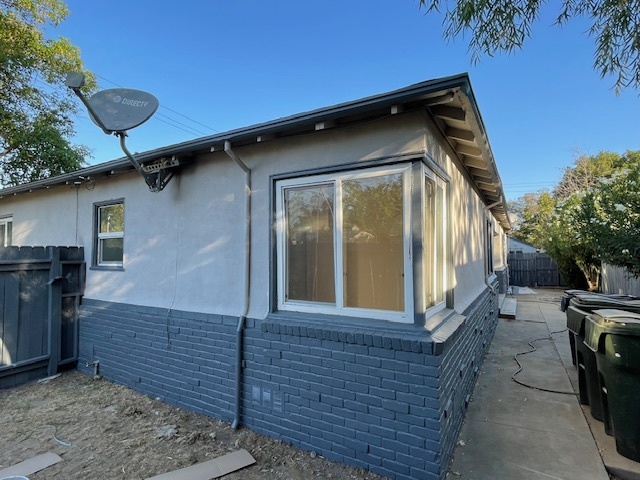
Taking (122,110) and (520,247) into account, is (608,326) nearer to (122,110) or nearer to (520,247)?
(122,110)

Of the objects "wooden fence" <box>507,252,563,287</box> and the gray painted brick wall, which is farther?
"wooden fence" <box>507,252,563,287</box>

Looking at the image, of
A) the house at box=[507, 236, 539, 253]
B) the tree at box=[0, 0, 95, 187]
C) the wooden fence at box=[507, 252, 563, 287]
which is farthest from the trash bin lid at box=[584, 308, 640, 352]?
the house at box=[507, 236, 539, 253]

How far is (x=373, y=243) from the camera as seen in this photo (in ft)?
10.7

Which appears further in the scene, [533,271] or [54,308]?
[533,271]

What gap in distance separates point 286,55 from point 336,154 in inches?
355

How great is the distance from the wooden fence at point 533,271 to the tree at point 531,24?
19673mm

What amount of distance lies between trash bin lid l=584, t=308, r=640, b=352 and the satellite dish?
208 inches

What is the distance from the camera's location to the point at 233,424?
3811 mm

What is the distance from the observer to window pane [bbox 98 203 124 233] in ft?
18.1

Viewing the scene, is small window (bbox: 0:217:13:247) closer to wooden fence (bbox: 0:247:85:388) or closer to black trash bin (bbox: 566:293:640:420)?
wooden fence (bbox: 0:247:85:388)

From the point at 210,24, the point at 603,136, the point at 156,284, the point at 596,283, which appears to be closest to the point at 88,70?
the point at 210,24

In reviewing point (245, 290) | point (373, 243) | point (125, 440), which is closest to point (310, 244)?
point (373, 243)

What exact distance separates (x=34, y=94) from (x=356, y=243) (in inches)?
610

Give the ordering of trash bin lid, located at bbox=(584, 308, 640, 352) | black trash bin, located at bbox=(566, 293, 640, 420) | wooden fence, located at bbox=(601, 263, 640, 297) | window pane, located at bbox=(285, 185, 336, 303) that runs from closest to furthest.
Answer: trash bin lid, located at bbox=(584, 308, 640, 352) < window pane, located at bbox=(285, 185, 336, 303) < black trash bin, located at bbox=(566, 293, 640, 420) < wooden fence, located at bbox=(601, 263, 640, 297)
